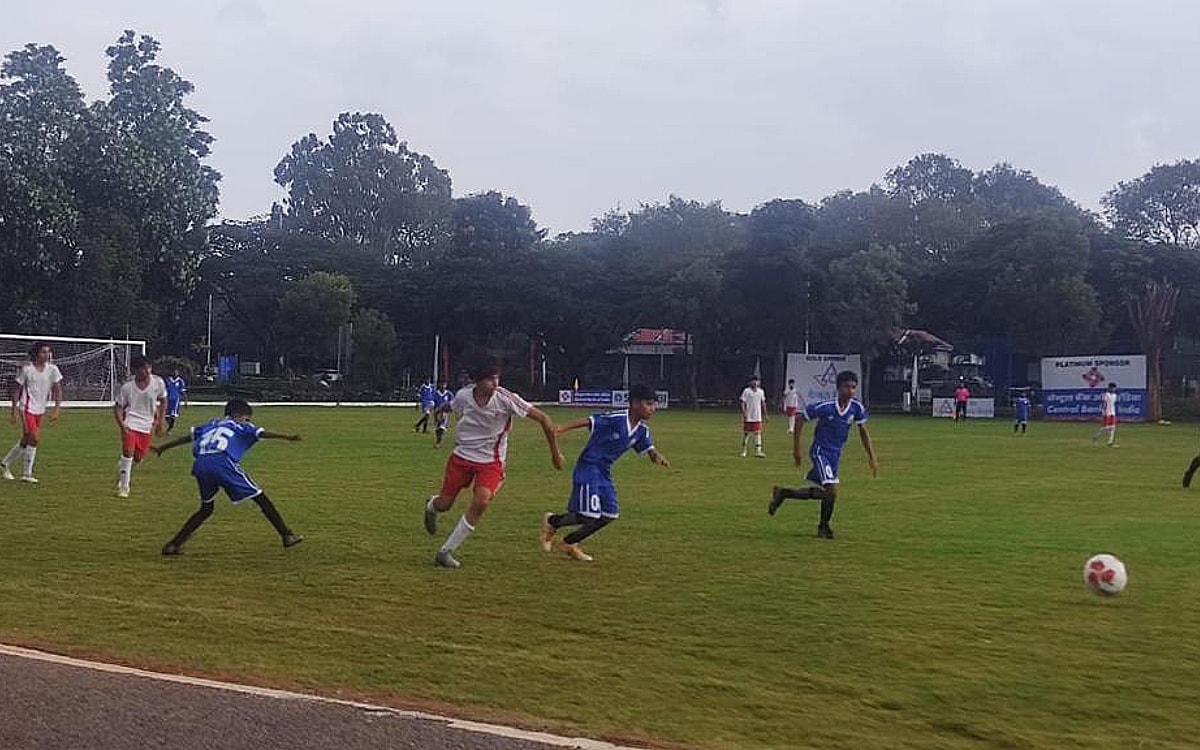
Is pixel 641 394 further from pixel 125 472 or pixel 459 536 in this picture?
pixel 125 472

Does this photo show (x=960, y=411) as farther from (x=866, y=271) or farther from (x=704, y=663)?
(x=704, y=663)

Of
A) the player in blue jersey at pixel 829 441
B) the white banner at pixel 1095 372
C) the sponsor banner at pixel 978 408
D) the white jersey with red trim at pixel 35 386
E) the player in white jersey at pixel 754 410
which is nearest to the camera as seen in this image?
the player in blue jersey at pixel 829 441

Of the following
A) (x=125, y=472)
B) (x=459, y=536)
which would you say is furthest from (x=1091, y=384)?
(x=459, y=536)

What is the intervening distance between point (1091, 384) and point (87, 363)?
4002 centimetres

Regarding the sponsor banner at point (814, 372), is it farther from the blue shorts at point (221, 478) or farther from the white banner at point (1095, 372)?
the blue shorts at point (221, 478)

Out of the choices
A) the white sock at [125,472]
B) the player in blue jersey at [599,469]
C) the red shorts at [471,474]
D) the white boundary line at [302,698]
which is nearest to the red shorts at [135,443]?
the white sock at [125,472]

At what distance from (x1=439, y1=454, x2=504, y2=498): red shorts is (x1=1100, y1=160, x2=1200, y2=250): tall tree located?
74.2 metres

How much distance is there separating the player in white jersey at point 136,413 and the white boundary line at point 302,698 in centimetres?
884

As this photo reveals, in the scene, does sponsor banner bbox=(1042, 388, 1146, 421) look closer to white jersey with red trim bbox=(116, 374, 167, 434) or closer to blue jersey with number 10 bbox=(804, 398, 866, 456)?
blue jersey with number 10 bbox=(804, 398, 866, 456)

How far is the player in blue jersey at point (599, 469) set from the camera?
11422 millimetres

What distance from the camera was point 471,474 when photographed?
11336 millimetres

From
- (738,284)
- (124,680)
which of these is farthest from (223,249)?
(124,680)

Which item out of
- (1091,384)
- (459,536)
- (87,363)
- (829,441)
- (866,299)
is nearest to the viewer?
(459,536)

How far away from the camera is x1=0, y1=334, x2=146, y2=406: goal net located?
4872 centimetres
